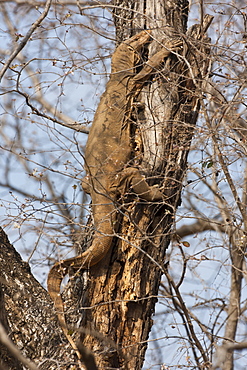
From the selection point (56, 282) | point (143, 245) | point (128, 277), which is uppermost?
point (143, 245)

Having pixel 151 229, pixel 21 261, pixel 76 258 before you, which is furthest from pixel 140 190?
pixel 21 261

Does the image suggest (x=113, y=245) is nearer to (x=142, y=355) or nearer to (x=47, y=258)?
(x=47, y=258)

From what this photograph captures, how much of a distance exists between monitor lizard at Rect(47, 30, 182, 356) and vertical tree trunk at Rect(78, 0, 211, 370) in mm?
130

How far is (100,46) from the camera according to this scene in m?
4.58

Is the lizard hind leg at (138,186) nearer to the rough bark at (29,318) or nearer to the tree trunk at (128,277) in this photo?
the tree trunk at (128,277)

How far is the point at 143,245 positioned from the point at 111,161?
34.2 inches

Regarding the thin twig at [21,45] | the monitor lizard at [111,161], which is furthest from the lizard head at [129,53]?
the thin twig at [21,45]

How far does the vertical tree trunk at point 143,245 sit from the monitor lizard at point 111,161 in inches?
5.1

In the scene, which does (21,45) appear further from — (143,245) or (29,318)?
(29,318)

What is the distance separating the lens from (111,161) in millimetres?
4781

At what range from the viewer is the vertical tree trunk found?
427 centimetres

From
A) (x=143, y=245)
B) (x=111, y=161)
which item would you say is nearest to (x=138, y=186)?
(x=111, y=161)

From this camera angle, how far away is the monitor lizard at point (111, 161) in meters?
4.40

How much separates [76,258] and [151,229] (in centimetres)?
74
